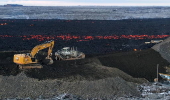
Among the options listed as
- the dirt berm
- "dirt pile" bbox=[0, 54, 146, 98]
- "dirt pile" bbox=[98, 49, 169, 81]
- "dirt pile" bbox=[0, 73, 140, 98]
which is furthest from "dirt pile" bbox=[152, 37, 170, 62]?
"dirt pile" bbox=[0, 73, 140, 98]

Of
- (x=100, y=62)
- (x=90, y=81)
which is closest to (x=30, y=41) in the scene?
(x=100, y=62)

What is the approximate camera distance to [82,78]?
23.5m

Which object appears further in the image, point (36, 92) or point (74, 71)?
point (74, 71)

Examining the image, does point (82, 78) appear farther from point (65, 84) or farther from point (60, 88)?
point (60, 88)

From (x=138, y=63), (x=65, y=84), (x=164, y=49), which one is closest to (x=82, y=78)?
(x=65, y=84)

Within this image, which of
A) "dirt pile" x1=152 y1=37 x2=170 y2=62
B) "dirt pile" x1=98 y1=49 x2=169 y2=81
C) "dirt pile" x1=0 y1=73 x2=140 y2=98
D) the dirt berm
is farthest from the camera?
"dirt pile" x1=152 y1=37 x2=170 y2=62

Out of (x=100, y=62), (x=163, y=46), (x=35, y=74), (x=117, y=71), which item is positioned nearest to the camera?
(x=35, y=74)

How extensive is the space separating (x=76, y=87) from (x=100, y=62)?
27.6ft

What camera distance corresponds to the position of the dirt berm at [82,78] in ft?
69.5

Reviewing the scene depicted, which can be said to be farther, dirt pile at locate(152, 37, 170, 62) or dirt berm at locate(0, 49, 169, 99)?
dirt pile at locate(152, 37, 170, 62)

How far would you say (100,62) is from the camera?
96.7 feet

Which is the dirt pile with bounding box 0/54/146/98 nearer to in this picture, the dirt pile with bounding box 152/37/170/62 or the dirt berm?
the dirt berm

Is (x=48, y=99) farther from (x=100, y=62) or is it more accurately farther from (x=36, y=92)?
(x=100, y=62)

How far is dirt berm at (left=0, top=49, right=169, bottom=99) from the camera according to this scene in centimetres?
2119
